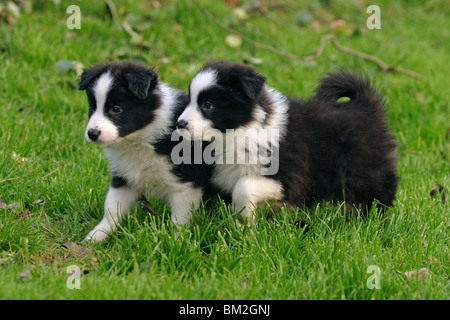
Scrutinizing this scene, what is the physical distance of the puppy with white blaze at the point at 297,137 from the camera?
12.7 feet

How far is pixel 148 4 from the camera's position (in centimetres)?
834

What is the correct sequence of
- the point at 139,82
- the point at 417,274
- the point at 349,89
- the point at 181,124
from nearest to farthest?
the point at 417,274
the point at 181,124
the point at 139,82
the point at 349,89

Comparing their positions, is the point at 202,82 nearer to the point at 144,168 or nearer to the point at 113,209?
the point at 144,168

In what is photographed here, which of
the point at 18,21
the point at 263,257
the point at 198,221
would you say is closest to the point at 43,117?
the point at 18,21

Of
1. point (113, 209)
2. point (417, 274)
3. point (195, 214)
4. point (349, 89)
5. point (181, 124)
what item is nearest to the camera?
point (417, 274)

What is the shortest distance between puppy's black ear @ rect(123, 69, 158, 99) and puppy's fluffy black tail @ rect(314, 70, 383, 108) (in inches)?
51.1

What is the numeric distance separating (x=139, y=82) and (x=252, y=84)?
71cm

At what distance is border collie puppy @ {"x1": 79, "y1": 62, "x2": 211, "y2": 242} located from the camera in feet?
12.6

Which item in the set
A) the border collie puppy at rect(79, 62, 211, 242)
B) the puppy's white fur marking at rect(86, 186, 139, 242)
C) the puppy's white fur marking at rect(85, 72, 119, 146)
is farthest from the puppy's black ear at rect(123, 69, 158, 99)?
A: the puppy's white fur marking at rect(86, 186, 139, 242)

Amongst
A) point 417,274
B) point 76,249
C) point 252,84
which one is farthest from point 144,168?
point 417,274

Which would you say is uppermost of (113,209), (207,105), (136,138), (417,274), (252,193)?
(207,105)

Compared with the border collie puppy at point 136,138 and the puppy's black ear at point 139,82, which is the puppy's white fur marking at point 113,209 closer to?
the border collie puppy at point 136,138

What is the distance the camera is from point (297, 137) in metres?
4.07
